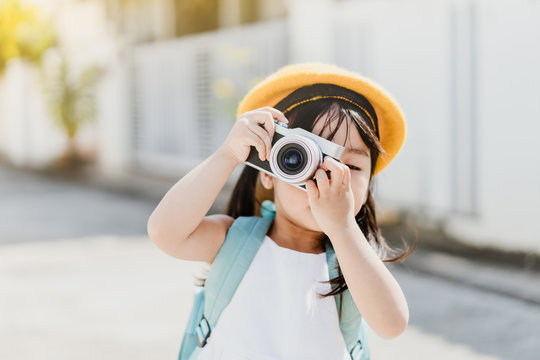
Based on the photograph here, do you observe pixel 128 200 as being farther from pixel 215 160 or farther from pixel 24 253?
pixel 215 160

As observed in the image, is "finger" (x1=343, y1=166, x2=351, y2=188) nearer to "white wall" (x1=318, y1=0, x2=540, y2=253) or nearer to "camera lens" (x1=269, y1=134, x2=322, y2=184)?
"camera lens" (x1=269, y1=134, x2=322, y2=184)

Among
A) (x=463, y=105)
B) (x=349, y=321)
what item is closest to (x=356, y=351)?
(x=349, y=321)

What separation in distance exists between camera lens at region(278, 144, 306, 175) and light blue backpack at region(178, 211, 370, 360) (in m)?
0.30

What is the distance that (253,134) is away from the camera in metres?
1.46

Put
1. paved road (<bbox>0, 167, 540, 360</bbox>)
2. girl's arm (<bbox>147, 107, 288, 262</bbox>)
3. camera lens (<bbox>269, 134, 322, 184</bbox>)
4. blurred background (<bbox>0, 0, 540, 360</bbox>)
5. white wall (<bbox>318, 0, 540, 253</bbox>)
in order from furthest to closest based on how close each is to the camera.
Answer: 1. white wall (<bbox>318, 0, 540, 253</bbox>)
2. blurred background (<bbox>0, 0, 540, 360</bbox>)
3. paved road (<bbox>0, 167, 540, 360</bbox>)
4. girl's arm (<bbox>147, 107, 288, 262</bbox>)
5. camera lens (<bbox>269, 134, 322, 184</bbox>)

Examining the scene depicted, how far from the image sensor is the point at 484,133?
4199 mm

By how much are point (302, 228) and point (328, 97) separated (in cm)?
33

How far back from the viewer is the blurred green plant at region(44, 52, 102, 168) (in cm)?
985

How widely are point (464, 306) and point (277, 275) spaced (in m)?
2.13

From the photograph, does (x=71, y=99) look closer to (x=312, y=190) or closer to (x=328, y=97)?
(x=328, y=97)

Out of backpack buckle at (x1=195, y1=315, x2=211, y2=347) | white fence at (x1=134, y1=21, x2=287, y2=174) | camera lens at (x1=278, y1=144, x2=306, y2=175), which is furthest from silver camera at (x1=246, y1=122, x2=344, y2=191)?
white fence at (x1=134, y1=21, x2=287, y2=174)

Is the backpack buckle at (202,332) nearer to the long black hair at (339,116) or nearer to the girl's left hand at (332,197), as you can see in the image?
the long black hair at (339,116)

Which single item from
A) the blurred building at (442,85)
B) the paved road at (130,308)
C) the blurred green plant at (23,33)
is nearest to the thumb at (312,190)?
the paved road at (130,308)

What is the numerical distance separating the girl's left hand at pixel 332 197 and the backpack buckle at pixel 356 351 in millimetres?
356
